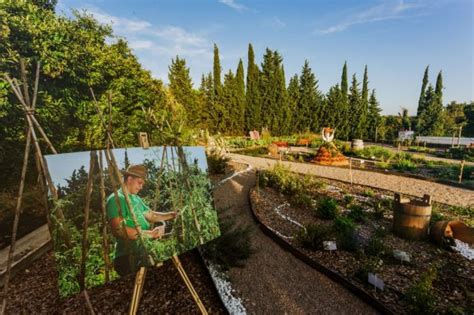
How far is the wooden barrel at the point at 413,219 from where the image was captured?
382 centimetres

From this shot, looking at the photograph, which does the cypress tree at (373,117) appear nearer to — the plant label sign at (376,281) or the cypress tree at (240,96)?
the cypress tree at (240,96)

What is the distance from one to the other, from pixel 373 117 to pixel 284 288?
27.8 meters

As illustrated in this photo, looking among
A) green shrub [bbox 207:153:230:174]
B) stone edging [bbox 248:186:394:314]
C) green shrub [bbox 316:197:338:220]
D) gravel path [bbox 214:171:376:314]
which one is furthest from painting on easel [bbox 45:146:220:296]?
green shrub [bbox 207:153:230:174]

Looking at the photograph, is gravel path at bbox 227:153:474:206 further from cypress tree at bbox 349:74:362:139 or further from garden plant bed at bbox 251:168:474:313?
cypress tree at bbox 349:74:362:139

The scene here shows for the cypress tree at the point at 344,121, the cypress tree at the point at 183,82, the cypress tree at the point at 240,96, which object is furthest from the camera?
the cypress tree at the point at 344,121

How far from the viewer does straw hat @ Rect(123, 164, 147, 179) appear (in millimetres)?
2077

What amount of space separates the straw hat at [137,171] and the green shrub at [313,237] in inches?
113

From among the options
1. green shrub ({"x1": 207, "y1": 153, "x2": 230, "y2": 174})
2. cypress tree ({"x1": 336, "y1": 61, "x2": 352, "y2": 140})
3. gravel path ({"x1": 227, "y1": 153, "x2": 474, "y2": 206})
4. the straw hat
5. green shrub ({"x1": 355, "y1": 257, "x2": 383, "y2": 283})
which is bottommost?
green shrub ({"x1": 355, "y1": 257, "x2": 383, "y2": 283})

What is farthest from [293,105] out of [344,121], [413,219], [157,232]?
[157,232]

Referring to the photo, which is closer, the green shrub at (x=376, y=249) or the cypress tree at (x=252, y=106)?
the green shrub at (x=376, y=249)

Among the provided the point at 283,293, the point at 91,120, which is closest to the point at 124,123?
the point at 91,120

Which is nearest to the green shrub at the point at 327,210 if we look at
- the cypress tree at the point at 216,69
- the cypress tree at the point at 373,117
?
the cypress tree at the point at 216,69

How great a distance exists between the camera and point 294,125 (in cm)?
2647

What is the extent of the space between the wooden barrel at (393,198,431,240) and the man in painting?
4.17 meters
